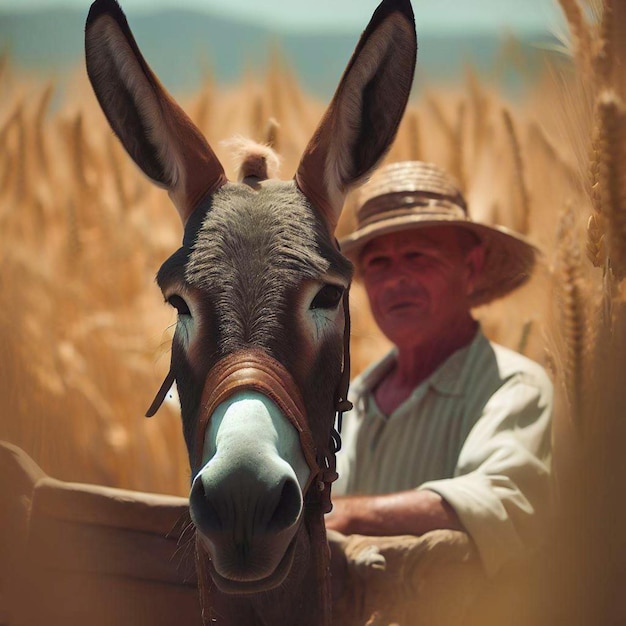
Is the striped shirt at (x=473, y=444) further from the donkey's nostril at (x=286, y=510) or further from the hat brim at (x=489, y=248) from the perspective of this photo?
the donkey's nostril at (x=286, y=510)

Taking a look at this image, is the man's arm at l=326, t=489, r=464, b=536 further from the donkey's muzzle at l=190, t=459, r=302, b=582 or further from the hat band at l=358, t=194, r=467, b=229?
the hat band at l=358, t=194, r=467, b=229

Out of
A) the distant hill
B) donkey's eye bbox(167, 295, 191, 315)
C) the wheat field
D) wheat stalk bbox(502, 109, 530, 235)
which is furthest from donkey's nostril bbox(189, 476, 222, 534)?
wheat stalk bbox(502, 109, 530, 235)

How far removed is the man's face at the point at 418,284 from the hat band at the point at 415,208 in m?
0.12

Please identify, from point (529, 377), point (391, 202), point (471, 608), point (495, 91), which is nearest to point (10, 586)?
point (471, 608)

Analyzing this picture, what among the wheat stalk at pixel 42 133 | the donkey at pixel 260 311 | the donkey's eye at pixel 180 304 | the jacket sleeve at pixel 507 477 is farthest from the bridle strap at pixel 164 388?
the wheat stalk at pixel 42 133

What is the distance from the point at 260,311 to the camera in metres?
2.05

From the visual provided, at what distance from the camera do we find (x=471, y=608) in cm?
221

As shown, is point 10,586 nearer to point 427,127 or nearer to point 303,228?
point 303,228

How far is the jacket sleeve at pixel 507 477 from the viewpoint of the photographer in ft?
9.14

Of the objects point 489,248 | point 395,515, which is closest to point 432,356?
point 489,248

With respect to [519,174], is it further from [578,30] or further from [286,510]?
[286,510]

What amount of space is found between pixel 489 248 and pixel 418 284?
22.6 inches

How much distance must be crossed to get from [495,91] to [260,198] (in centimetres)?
351

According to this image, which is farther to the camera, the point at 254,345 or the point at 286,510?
the point at 254,345
